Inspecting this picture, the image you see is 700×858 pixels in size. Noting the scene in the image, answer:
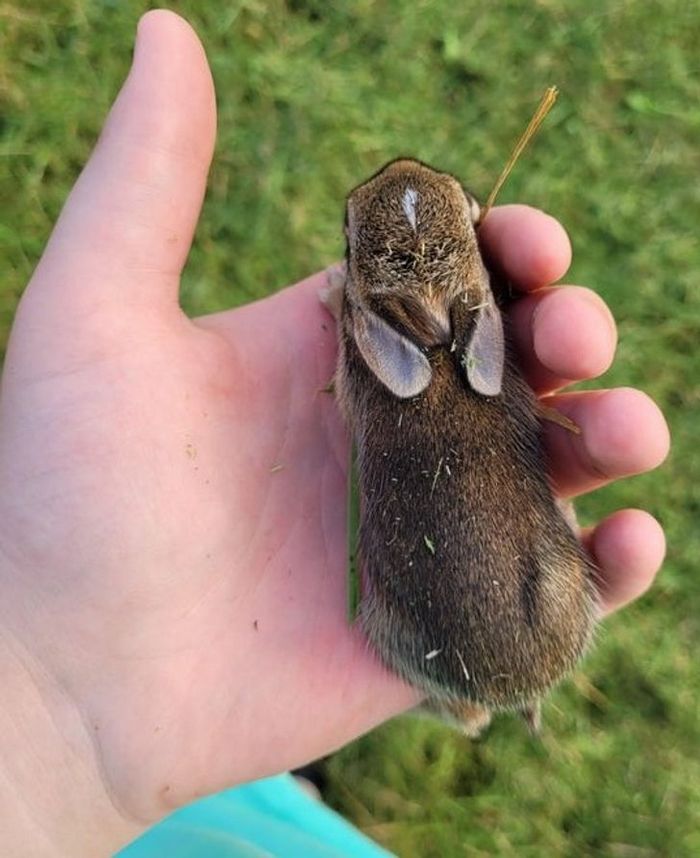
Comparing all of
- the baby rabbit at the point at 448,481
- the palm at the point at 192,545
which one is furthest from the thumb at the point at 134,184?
the baby rabbit at the point at 448,481

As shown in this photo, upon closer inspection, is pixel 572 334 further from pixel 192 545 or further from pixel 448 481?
pixel 192 545

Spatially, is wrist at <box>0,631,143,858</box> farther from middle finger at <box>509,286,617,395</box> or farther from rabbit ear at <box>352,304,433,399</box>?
middle finger at <box>509,286,617,395</box>

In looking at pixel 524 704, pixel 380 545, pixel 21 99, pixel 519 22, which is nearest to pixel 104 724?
pixel 380 545

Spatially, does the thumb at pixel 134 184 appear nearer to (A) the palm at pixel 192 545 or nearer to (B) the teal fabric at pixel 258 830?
(A) the palm at pixel 192 545

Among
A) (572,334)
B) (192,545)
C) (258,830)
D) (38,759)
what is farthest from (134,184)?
(258,830)

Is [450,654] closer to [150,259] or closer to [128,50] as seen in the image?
[150,259]

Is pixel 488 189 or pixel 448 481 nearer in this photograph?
pixel 448 481

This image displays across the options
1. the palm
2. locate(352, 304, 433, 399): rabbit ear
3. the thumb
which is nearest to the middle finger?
locate(352, 304, 433, 399): rabbit ear
